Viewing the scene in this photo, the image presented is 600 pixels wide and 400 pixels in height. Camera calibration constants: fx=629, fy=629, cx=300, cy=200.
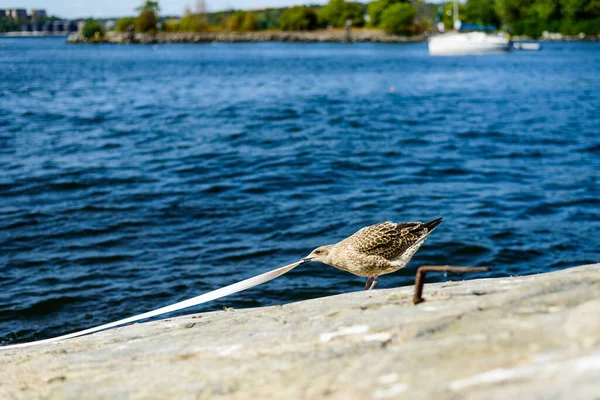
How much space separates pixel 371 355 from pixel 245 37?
17728 cm

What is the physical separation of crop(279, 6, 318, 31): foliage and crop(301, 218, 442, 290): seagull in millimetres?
184074

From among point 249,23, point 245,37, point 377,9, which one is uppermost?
point 377,9

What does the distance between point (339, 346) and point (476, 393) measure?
1.07 meters

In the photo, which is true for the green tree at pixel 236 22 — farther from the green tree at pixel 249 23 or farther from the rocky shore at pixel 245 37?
the rocky shore at pixel 245 37

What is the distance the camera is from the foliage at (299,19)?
183500 millimetres

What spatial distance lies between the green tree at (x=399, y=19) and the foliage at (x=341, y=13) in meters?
26.4

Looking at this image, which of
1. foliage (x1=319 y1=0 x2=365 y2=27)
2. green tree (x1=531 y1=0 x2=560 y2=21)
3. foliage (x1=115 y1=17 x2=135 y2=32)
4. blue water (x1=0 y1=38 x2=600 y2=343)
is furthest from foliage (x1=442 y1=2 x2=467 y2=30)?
blue water (x1=0 y1=38 x2=600 y2=343)

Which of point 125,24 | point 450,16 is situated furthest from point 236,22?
point 450,16

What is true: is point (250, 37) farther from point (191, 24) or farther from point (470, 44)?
point (470, 44)

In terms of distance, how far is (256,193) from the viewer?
1541 cm

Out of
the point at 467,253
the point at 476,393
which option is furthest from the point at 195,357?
the point at 467,253

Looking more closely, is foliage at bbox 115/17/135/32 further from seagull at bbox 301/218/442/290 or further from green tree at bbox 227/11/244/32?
seagull at bbox 301/218/442/290

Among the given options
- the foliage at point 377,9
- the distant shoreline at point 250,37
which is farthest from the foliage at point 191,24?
the foliage at point 377,9

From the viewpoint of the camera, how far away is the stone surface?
2.61 metres
